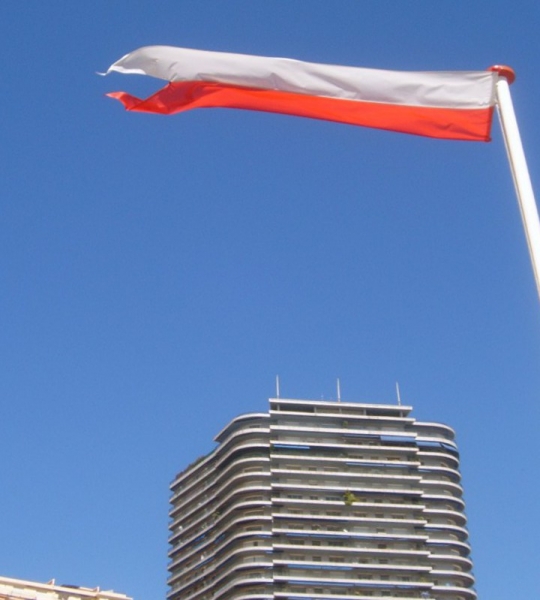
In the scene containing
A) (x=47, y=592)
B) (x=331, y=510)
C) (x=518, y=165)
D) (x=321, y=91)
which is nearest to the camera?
(x=518, y=165)

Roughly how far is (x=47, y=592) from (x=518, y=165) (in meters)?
88.4

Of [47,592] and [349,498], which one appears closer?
[47,592]

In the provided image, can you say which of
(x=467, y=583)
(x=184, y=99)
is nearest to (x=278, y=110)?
(x=184, y=99)

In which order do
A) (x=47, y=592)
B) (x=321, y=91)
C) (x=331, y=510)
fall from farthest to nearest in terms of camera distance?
(x=331, y=510) → (x=47, y=592) → (x=321, y=91)

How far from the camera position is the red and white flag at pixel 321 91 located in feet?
42.8

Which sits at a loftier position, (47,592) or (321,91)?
(47,592)

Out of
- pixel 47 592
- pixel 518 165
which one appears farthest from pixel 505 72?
pixel 47 592

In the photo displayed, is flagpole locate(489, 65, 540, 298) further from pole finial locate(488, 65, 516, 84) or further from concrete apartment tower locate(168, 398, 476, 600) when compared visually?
concrete apartment tower locate(168, 398, 476, 600)

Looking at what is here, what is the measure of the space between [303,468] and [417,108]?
4683 inches

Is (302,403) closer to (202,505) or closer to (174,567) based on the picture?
(202,505)

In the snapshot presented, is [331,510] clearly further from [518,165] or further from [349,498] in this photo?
[518,165]

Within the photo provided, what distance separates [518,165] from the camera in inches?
468

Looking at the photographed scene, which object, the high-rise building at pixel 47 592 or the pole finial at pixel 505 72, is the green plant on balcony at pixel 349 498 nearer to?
the high-rise building at pixel 47 592

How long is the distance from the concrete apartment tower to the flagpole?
113m
